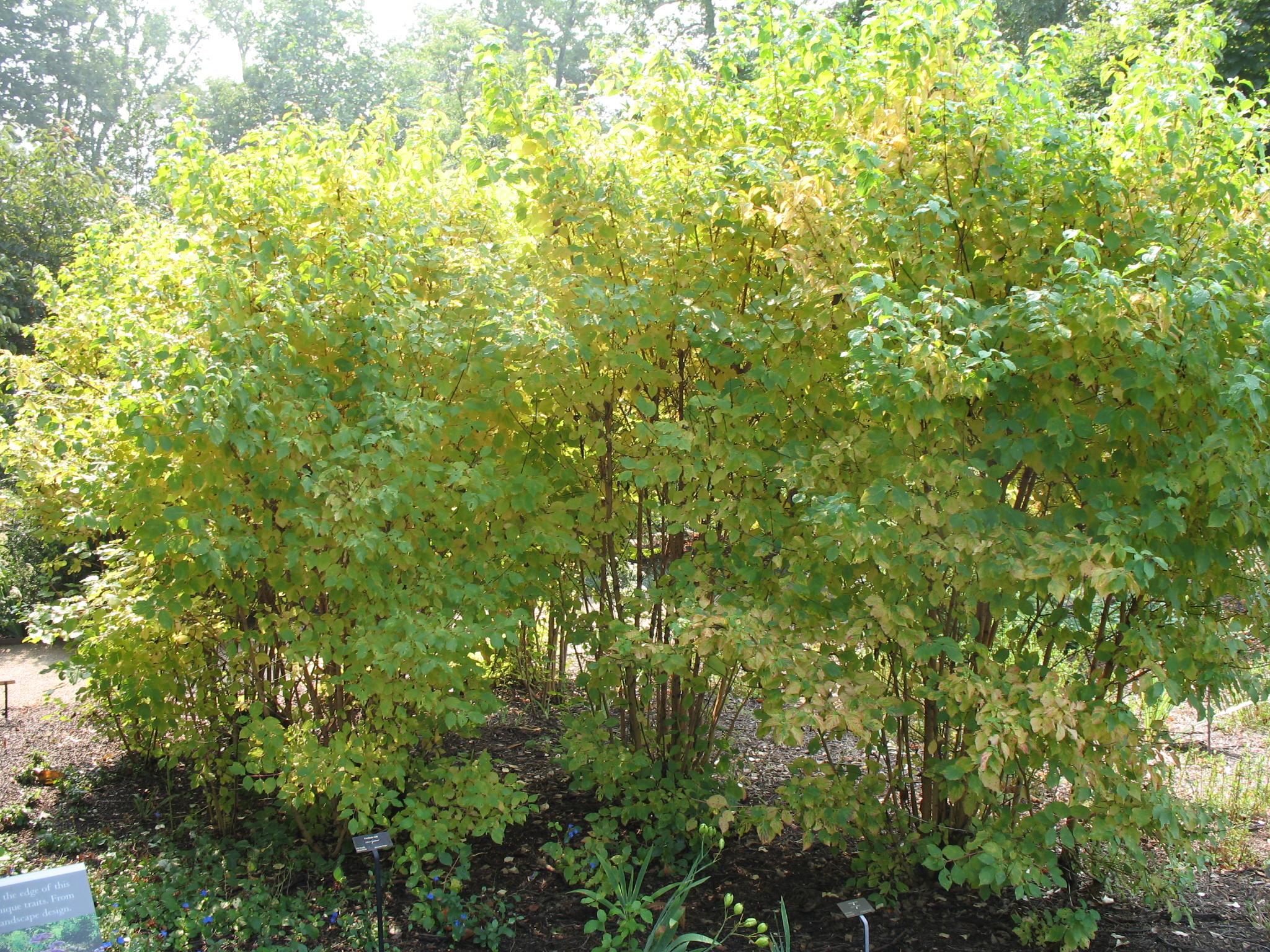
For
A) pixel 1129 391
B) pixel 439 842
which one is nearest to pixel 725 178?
pixel 1129 391

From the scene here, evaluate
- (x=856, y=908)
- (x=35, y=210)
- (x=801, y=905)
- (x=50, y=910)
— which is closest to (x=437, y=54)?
(x=35, y=210)

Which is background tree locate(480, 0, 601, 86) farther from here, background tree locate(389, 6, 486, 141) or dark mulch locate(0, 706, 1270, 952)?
dark mulch locate(0, 706, 1270, 952)

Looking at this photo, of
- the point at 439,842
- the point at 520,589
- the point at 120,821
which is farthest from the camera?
the point at 120,821

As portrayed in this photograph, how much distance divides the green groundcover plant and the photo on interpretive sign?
668 millimetres

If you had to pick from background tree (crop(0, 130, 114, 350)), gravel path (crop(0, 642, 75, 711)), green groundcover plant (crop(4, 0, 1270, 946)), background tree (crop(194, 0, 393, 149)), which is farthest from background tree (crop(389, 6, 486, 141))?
green groundcover plant (crop(4, 0, 1270, 946))

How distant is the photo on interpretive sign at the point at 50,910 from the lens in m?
2.19

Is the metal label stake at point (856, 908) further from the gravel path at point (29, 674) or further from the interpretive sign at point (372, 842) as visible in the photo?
the gravel path at point (29, 674)

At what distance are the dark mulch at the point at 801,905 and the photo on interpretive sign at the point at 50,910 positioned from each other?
83 centimetres

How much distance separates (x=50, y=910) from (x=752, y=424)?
7.68 ft

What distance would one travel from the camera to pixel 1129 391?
2.67 metres

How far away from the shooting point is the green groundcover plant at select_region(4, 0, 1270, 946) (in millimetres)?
2605

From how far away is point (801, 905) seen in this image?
3.23 meters

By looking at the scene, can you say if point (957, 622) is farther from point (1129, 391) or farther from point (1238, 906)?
point (1238, 906)

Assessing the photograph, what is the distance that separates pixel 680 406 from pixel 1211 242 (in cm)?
173
